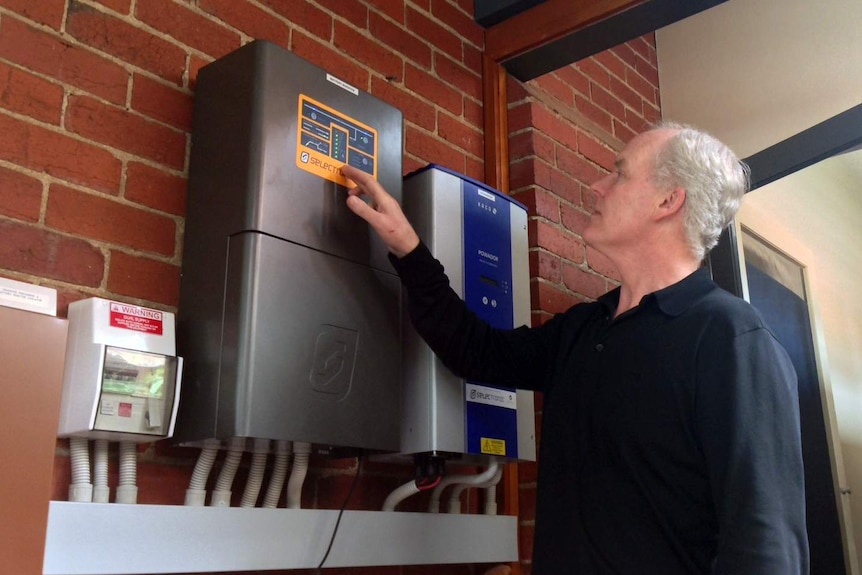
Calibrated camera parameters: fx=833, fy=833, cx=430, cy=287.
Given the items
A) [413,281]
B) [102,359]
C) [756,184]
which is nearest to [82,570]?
[102,359]

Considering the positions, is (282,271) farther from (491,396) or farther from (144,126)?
(491,396)

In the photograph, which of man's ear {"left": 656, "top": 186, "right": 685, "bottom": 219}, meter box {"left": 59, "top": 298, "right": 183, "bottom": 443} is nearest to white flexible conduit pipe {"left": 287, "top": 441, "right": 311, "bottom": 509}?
meter box {"left": 59, "top": 298, "right": 183, "bottom": 443}

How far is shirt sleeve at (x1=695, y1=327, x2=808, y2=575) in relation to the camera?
1.10 meters

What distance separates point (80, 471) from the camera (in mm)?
1156

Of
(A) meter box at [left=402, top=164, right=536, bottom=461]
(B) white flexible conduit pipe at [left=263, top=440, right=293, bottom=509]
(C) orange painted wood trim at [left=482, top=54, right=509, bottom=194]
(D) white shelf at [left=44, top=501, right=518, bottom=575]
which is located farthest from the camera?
(C) orange painted wood trim at [left=482, top=54, right=509, bottom=194]

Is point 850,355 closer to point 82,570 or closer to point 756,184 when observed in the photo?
point 756,184

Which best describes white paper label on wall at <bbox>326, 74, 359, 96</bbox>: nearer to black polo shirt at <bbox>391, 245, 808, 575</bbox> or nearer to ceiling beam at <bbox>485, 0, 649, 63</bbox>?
black polo shirt at <bbox>391, 245, 808, 575</bbox>

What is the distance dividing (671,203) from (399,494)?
2.37ft

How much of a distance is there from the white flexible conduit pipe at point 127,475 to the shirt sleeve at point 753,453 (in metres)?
0.82

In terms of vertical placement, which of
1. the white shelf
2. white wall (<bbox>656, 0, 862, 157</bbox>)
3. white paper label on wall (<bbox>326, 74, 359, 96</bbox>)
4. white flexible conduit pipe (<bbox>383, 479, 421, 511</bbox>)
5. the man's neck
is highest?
white wall (<bbox>656, 0, 862, 157</bbox>)

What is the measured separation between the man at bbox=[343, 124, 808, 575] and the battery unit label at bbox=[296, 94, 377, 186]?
0.04 metres

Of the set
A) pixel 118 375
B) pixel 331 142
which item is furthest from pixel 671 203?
pixel 118 375

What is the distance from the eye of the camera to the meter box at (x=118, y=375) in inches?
44.1

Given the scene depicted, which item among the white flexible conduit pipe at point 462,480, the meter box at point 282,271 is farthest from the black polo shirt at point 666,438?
the white flexible conduit pipe at point 462,480
